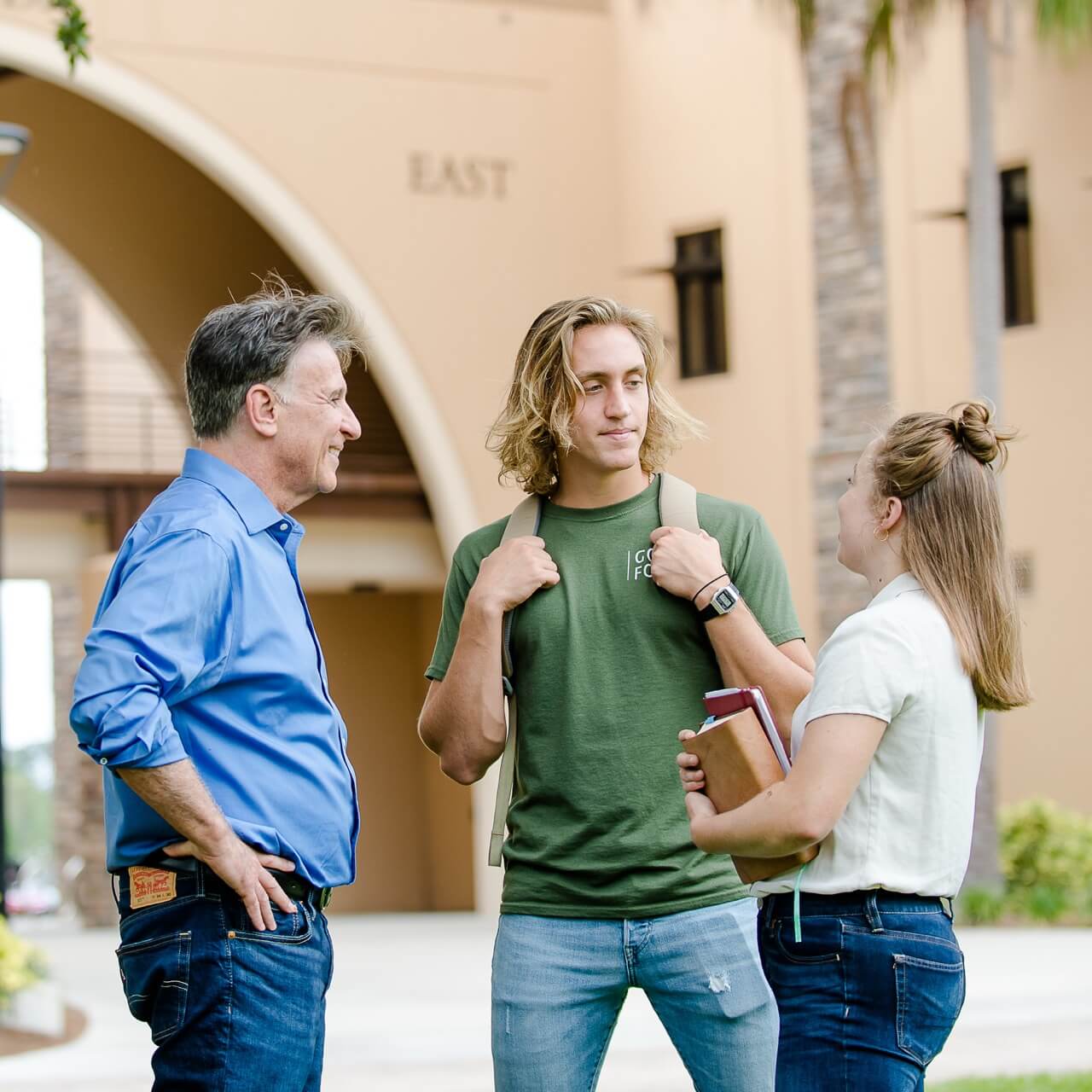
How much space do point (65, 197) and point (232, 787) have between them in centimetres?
1582

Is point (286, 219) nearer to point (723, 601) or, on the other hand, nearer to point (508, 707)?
point (508, 707)

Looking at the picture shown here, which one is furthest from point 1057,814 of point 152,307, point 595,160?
point 152,307

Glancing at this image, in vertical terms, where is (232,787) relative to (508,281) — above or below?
below

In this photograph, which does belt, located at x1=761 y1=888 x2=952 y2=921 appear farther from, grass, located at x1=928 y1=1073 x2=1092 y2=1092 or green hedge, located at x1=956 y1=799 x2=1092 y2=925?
green hedge, located at x1=956 y1=799 x2=1092 y2=925

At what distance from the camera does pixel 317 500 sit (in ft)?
54.3

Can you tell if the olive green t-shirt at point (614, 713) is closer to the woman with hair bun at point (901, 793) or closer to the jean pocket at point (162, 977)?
the woman with hair bun at point (901, 793)

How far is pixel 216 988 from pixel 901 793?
44.1 inches

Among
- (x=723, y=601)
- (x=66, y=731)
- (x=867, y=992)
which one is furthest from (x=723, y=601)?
(x=66, y=731)

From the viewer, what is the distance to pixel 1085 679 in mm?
14281

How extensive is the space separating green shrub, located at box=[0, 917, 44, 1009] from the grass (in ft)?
14.6

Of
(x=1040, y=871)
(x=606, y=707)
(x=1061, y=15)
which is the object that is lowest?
(x=1040, y=871)

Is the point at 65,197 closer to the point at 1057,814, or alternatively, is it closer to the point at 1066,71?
the point at 1066,71

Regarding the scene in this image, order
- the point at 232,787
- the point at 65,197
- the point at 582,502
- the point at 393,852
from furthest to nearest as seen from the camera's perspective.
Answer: the point at 393,852 → the point at 65,197 → the point at 582,502 → the point at 232,787

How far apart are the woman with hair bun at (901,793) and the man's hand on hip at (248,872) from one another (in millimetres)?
681
